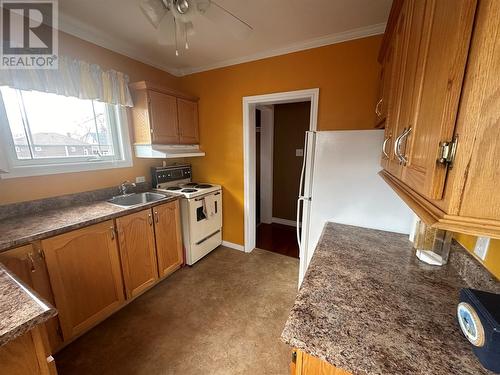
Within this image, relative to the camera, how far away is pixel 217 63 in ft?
8.45

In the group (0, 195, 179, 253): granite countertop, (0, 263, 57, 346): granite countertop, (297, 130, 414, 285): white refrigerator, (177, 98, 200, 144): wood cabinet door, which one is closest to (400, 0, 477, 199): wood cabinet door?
(297, 130, 414, 285): white refrigerator

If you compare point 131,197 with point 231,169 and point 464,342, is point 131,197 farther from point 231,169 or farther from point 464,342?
point 464,342

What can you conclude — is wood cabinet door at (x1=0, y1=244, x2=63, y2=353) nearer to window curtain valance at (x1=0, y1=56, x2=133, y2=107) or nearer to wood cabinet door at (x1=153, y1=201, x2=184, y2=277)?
wood cabinet door at (x1=153, y1=201, x2=184, y2=277)

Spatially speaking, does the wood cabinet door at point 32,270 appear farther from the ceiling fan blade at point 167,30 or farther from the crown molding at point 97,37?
the crown molding at point 97,37

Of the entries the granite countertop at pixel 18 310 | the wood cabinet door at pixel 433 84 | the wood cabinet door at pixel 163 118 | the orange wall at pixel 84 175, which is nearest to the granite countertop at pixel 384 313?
the wood cabinet door at pixel 433 84

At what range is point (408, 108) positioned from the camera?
763 millimetres

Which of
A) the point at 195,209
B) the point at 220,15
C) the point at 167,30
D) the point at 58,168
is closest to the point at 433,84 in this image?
the point at 220,15

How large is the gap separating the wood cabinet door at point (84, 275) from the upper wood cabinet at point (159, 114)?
43.1 inches

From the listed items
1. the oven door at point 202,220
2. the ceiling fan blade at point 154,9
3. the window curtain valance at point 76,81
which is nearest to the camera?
the ceiling fan blade at point 154,9

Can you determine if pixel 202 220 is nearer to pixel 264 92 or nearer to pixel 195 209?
pixel 195 209

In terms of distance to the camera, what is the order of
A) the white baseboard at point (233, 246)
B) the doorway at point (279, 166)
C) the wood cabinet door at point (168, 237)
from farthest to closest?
the doorway at point (279, 166) → the white baseboard at point (233, 246) → the wood cabinet door at point (168, 237)

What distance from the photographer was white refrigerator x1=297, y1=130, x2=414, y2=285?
4.67 ft

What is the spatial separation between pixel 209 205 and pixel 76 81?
1752mm

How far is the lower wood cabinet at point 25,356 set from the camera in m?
0.66
